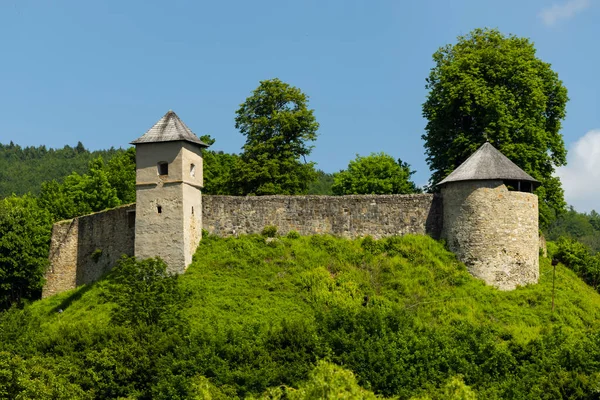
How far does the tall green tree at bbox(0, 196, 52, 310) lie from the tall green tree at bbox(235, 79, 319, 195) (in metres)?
10.5

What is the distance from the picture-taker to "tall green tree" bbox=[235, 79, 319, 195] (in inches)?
1996

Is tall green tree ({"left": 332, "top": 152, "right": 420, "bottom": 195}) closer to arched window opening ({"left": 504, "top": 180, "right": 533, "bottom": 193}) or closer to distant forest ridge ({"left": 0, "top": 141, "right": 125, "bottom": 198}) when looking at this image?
arched window opening ({"left": 504, "top": 180, "right": 533, "bottom": 193})

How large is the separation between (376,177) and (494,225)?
16.6 m

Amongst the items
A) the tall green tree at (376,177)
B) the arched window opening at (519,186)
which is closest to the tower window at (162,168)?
the arched window opening at (519,186)

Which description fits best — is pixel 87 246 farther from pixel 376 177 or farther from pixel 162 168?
pixel 376 177

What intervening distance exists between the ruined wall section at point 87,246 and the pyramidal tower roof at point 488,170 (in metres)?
13.2

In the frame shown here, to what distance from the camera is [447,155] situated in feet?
153

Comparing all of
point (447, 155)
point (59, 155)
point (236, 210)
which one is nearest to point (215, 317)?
point (236, 210)

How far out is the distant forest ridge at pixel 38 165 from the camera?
138250mm

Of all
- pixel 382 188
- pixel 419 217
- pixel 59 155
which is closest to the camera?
pixel 419 217

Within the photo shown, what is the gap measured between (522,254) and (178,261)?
1295 centimetres

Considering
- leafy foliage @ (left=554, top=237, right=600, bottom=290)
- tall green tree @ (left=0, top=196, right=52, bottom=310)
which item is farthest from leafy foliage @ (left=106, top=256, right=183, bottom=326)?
leafy foliage @ (left=554, top=237, right=600, bottom=290)

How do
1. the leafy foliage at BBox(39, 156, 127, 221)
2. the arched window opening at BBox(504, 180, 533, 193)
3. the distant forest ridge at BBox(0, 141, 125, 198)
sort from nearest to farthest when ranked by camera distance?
1. the arched window opening at BBox(504, 180, 533, 193)
2. the leafy foliage at BBox(39, 156, 127, 221)
3. the distant forest ridge at BBox(0, 141, 125, 198)

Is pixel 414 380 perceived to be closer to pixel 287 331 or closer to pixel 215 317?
pixel 287 331
